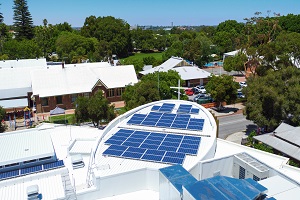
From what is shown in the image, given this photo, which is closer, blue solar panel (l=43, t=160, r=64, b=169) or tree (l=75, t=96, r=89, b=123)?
blue solar panel (l=43, t=160, r=64, b=169)

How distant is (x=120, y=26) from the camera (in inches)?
4626

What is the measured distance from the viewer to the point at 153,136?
81.4 ft

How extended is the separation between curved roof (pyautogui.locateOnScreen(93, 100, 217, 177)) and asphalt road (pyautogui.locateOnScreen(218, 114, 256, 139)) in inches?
458

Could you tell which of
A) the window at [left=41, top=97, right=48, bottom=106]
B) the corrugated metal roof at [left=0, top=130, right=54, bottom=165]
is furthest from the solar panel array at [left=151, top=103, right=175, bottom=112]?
the window at [left=41, top=97, right=48, bottom=106]

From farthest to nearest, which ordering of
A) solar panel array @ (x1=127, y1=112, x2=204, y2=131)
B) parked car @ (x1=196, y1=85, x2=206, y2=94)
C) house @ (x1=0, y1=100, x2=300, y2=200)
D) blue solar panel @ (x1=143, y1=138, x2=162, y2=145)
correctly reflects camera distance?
parked car @ (x1=196, y1=85, x2=206, y2=94) < solar panel array @ (x1=127, y1=112, x2=204, y2=131) < blue solar panel @ (x1=143, y1=138, x2=162, y2=145) < house @ (x1=0, y1=100, x2=300, y2=200)

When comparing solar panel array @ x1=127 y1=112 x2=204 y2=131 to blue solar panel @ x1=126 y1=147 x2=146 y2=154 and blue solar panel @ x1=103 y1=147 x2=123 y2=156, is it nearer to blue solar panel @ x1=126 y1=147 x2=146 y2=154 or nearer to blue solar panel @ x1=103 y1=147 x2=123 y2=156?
blue solar panel @ x1=126 y1=147 x2=146 y2=154

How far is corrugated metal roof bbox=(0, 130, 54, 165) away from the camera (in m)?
20.0

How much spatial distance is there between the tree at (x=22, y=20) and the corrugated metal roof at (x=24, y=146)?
101m

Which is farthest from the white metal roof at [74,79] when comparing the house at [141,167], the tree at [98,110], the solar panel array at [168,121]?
the solar panel array at [168,121]

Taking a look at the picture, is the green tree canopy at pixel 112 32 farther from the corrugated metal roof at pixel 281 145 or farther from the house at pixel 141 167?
the house at pixel 141 167

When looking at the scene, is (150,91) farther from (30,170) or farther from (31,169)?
(30,170)

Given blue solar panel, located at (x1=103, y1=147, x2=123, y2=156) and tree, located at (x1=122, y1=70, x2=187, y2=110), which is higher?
tree, located at (x1=122, y1=70, x2=187, y2=110)

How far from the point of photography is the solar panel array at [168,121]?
2673cm

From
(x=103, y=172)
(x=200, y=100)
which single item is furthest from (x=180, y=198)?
(x=200, y=100)
